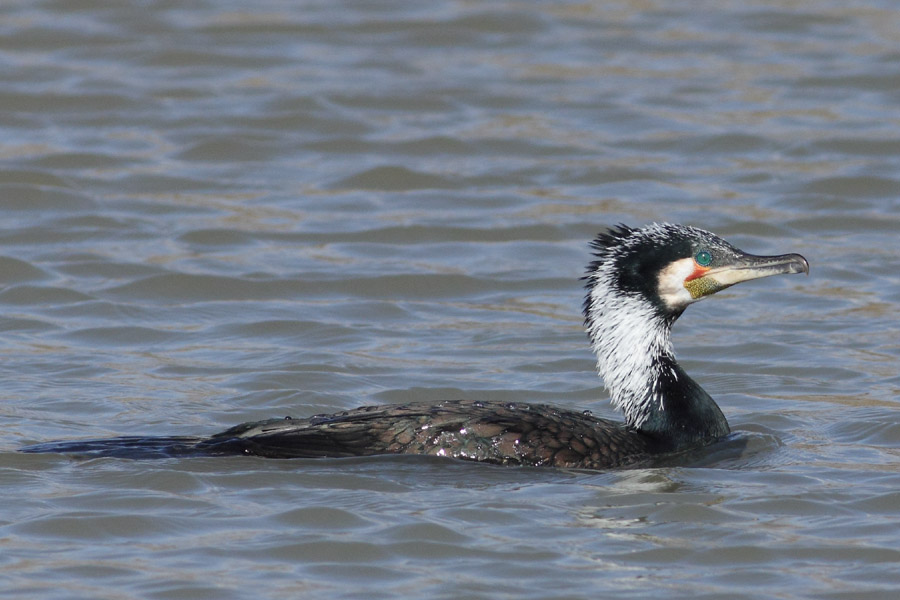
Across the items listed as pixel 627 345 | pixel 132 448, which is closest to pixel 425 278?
pixel 627 345

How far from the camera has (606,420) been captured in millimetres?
9180

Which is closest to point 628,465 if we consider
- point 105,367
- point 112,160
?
point 105,367

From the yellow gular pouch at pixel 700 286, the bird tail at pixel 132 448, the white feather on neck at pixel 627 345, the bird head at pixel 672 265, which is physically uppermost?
the bird head at pixel 672 265

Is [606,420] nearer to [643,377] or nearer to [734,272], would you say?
[643,377]

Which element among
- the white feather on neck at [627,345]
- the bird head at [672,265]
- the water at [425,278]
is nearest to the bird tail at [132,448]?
the water at [425,278]

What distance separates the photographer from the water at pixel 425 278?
25.2 feet

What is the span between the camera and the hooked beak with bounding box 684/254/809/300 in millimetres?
9180

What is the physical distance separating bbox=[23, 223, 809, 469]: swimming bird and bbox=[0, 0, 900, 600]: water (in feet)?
Answer: 0.41

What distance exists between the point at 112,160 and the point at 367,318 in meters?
4.59

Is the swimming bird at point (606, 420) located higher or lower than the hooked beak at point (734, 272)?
lower

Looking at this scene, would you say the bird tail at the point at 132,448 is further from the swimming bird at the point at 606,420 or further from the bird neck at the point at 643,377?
the bird neck at the point at 643,377

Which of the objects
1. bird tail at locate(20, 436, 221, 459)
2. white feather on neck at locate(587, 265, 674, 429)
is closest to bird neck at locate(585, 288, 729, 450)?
white feather on neck at locate(587, 265, 674, 429)

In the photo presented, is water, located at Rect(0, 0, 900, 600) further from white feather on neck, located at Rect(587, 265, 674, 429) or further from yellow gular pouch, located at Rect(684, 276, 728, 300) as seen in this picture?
yellow gular pouch, located at Rect(684, 276, 728, 300)

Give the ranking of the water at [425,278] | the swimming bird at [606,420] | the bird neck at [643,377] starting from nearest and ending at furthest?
the water at [425,278], the swimming bird at [606,420], the bird neck at [643,377]
